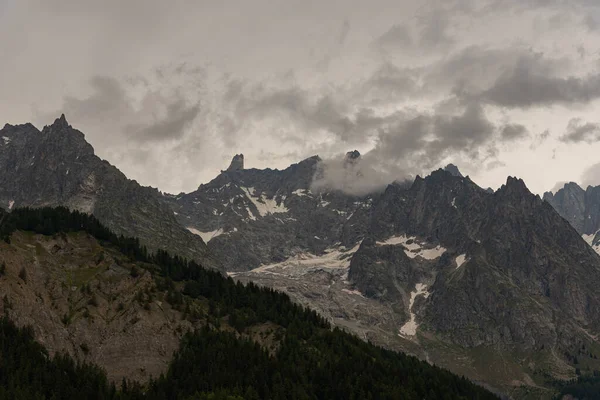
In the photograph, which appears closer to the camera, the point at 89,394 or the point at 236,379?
the point at 89,394

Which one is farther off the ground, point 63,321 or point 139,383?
point 63,321

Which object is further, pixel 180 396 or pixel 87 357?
pixel 87 357

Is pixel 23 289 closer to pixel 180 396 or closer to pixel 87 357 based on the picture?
pixel 87 357

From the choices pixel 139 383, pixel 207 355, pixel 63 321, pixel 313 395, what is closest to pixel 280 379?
pixel 313 395

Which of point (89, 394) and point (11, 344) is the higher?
point (11, 344)

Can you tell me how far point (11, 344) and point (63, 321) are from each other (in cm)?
2608

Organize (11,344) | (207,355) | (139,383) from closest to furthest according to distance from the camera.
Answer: (11,344) → (139,383) → (207,355)

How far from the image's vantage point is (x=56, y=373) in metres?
168

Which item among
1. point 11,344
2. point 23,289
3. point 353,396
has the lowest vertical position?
point 353,396

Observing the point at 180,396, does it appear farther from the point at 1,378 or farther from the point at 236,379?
the point at 1,378

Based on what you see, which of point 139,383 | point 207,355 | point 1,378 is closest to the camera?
point 1,378

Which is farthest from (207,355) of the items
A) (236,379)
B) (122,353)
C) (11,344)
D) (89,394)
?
(11,344)

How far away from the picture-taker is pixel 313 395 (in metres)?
197

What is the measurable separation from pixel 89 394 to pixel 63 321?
1610 inches
